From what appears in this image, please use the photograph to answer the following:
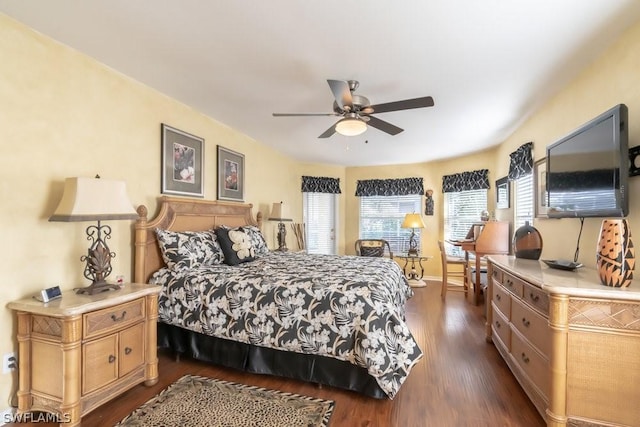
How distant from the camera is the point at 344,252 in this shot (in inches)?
255

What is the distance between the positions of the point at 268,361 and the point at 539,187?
3248 millimetres

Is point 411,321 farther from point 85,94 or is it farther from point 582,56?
point 85,94

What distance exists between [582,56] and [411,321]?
2944 mm

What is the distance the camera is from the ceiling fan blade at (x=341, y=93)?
6.81 feet

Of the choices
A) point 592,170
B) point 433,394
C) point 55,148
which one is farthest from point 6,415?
point 592,170

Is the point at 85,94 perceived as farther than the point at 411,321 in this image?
No

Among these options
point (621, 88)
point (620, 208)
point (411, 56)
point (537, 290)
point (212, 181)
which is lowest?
point (537, 290)

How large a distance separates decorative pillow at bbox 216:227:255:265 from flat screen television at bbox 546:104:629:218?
9.43 feet

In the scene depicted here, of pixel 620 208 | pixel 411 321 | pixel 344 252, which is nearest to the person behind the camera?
pixel 620 208

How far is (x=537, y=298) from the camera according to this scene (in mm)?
1814

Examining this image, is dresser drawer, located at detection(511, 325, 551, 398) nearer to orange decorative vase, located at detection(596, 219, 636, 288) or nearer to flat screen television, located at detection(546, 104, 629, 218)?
orange decorative vase, located at detection(596, 219, 636, 288)

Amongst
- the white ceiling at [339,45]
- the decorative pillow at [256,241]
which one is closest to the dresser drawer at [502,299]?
the white ceiling at [339,45]

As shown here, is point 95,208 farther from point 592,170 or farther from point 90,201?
point 592,170

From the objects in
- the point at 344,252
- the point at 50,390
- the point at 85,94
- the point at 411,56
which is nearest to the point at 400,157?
the point at 344,252
